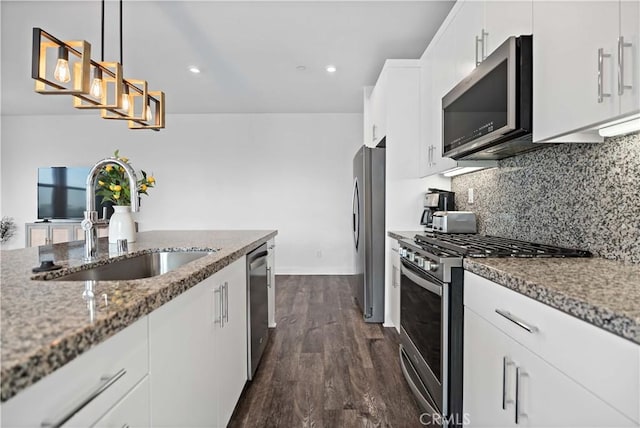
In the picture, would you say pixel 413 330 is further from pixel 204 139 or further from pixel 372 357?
pixel 204 139

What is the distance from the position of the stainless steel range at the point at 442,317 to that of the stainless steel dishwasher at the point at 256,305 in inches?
36.4

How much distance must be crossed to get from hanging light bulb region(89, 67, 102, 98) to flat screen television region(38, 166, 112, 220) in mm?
4555

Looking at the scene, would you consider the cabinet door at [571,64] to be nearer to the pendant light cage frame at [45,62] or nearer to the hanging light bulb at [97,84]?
the pendant light cage frame at [45,62]

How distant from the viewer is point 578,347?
850 millimetres

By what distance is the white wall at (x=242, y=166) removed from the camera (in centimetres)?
606

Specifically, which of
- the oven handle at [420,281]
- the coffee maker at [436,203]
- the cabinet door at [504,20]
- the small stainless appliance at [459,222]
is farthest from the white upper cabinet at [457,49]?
the oven handle at [420,281]

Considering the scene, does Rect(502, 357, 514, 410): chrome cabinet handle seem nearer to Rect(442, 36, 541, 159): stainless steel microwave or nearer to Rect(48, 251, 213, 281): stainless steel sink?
Rect(442, 36, 541, 159): stainless steel microwave

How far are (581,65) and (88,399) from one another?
5.11ft

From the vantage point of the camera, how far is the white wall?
19.9ft

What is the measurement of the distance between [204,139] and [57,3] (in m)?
3.39

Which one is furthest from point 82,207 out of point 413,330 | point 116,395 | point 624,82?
point 624,82

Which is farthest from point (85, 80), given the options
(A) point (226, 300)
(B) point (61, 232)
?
(B) point (61, 232)

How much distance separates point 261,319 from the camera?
2.52m

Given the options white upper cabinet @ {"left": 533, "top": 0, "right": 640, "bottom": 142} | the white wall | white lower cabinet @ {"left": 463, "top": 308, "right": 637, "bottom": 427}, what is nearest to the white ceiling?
the white wall
